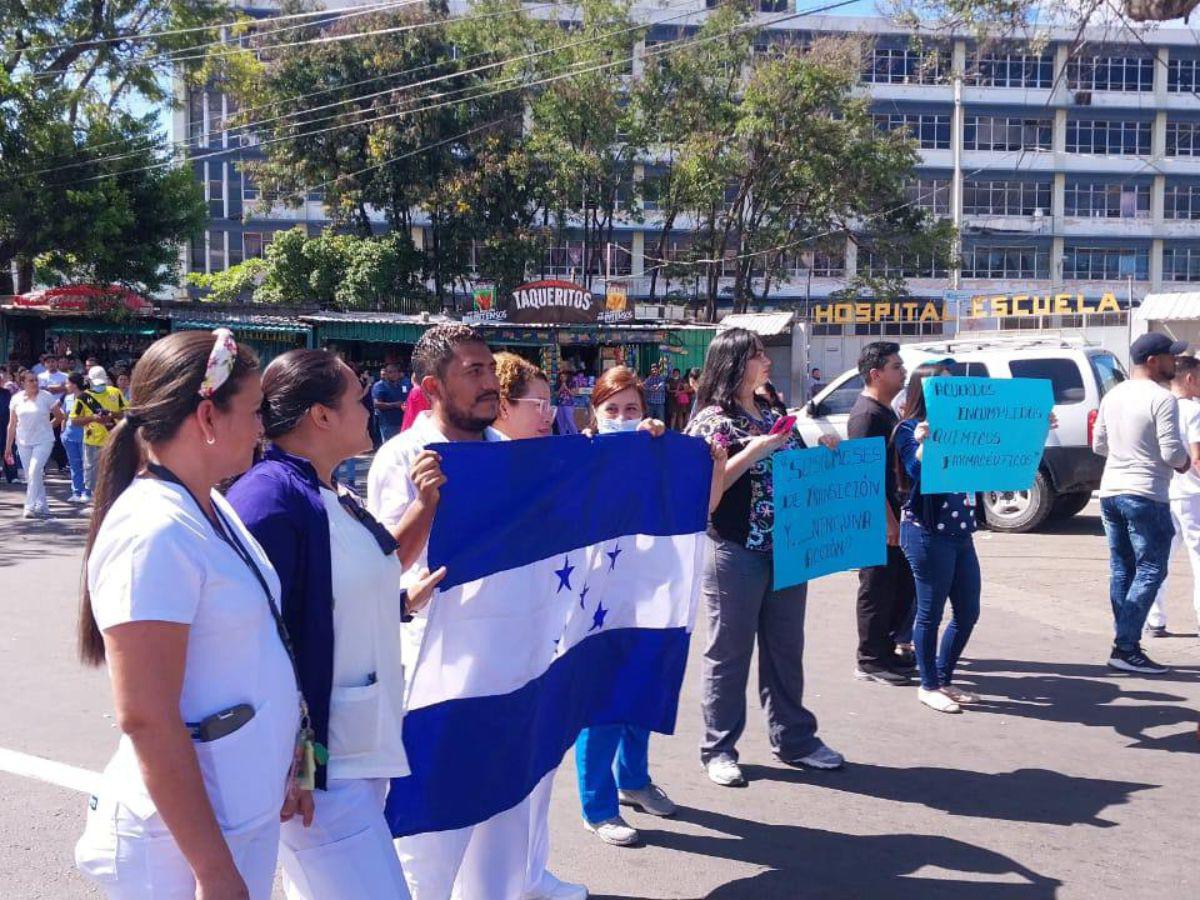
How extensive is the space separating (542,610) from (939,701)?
3575 mm

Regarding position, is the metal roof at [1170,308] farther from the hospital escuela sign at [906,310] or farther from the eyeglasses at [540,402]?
the eyeglasses at [540,402]

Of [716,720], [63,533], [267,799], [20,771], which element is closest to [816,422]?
[63,533]

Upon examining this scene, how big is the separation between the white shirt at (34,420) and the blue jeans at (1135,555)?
12.6 m

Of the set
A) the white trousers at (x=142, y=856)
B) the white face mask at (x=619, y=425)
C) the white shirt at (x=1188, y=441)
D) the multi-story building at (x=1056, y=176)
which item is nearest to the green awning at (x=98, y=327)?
the white shirt at (x=1188, y=441)

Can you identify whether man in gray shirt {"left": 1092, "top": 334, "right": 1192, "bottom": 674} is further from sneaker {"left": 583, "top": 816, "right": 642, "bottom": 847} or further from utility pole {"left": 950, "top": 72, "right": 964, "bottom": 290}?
utility pole {"left": 950, "top": 72, "right": 964, "bottom": 290}

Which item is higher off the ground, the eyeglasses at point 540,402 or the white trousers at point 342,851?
the eyeglasses at point 540,402

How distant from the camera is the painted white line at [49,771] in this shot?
17.8ft

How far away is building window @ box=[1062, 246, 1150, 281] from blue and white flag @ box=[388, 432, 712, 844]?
186 ft

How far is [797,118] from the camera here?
3350 cm

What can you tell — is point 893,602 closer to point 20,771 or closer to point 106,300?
point 20,771

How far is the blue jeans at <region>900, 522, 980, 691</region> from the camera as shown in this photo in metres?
6.47

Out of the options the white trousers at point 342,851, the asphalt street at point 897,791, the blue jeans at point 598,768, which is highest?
the white trousers at point 342,851

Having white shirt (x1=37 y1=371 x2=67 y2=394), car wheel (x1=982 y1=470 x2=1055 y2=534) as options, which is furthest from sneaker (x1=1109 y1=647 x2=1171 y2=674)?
white shirt (x1=37 y1=371 x2=67 y2=394)

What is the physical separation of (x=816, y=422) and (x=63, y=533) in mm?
8556
